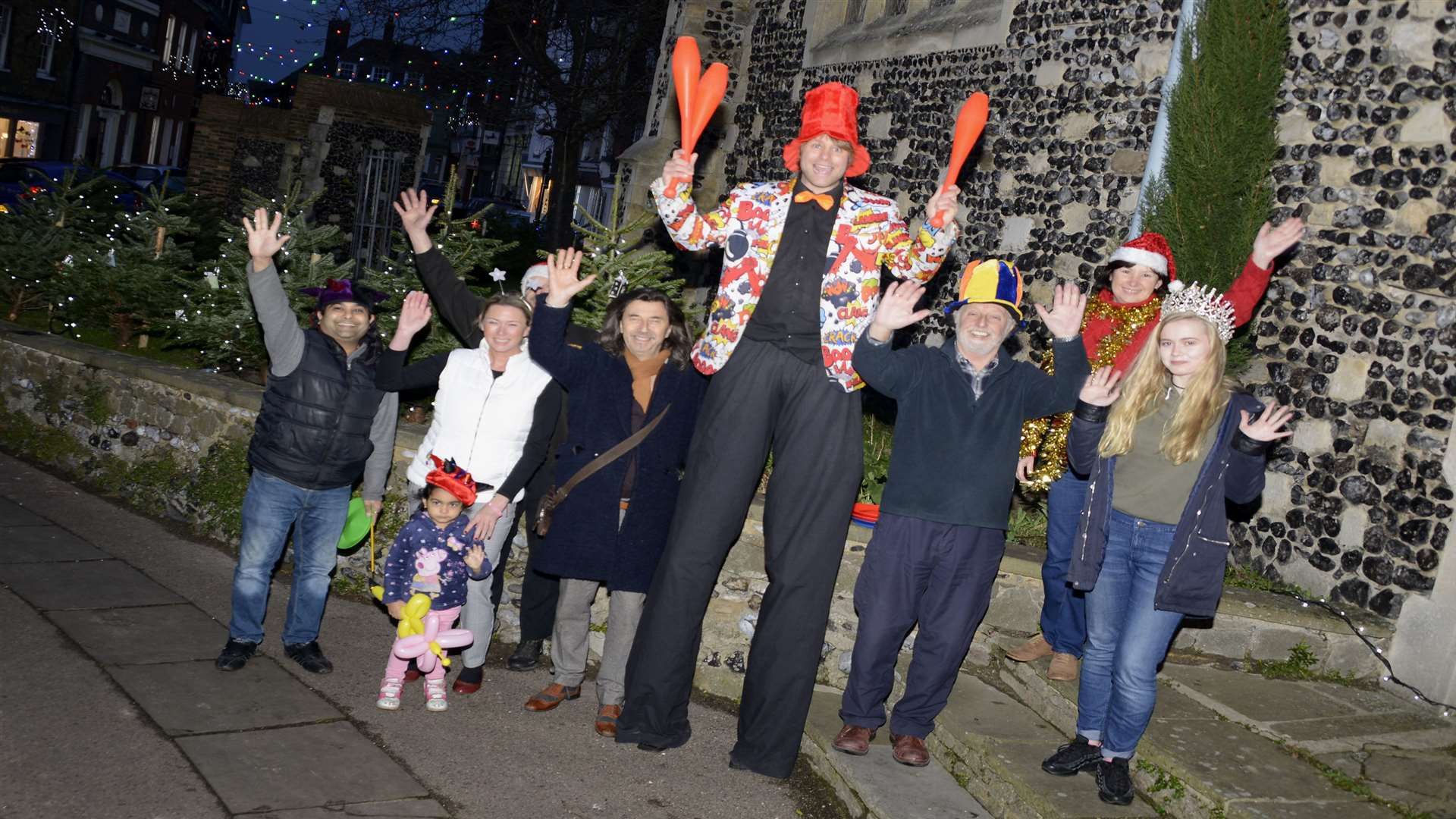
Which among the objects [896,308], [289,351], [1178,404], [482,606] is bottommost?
[482,606]

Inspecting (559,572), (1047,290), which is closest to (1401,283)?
(1047,290)

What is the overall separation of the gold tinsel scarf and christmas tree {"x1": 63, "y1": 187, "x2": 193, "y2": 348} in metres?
6.39

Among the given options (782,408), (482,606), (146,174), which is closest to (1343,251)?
(782,408)

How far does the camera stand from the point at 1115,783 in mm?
4590

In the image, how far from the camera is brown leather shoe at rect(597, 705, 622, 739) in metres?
5.20

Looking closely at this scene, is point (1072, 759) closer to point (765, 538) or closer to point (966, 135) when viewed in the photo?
point (765, 538)

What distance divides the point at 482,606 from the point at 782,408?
170 centimetres

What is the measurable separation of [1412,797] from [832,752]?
7.18 feet

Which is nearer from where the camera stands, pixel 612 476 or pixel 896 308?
pixel 896 308

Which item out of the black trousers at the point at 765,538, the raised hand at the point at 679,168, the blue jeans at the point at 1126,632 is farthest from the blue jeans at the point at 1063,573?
the raised hand at the point at 679,168

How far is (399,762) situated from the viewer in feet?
Answer: 15.4

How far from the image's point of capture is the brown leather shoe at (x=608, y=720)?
17.1 feet

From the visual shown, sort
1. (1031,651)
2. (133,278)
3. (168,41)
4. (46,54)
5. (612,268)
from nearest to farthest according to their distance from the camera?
(1031,651) → (612,268) → (133,278) → (46,54) → (168,41)

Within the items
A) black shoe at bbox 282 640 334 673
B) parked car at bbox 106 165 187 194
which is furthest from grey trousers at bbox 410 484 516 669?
parked car at bbox 106 165 187 194
